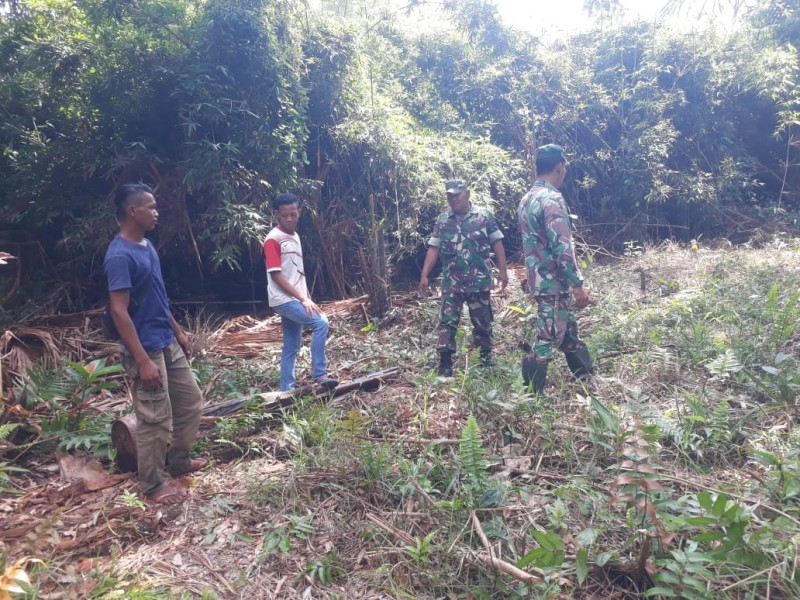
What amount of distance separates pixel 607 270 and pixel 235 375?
18.7ft

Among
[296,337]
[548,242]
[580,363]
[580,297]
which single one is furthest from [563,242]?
[296,337]

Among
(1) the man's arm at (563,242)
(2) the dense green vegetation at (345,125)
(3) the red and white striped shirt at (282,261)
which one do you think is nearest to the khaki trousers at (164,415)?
(3) the red and white striped shirt at (282,261)

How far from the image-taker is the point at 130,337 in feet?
9.37

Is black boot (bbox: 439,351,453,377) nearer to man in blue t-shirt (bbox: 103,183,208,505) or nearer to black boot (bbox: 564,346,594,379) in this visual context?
black boot (bbox: 564,346,594,379)

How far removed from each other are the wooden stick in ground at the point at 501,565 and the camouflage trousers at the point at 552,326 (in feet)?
5.81

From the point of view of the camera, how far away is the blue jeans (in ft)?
14.1

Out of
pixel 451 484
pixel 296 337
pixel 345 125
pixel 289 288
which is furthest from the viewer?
pixel 345 125

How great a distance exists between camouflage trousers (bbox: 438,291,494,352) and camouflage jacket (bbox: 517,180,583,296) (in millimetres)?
812

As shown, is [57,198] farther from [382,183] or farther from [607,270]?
[607,270]

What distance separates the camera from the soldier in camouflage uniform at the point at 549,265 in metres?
3.79

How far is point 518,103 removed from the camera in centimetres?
1073

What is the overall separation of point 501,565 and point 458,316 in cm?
286

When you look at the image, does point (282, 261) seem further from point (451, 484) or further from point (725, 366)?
point (725, 366)

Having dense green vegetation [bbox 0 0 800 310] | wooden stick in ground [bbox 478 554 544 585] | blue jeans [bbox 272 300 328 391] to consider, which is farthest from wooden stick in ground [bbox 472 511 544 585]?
dense green vegetation [bbox 0 0 800 310]
